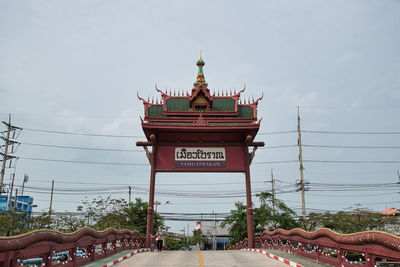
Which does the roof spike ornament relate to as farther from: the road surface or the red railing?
the road surface

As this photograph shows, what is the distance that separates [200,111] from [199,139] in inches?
79.2

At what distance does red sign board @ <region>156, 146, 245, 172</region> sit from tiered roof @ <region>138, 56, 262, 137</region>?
5.60 ft

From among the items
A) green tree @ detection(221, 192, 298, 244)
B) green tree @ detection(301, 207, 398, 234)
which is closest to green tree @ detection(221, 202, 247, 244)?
green tree @ detection(221, 192, 298, 244)

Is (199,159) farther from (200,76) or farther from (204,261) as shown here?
(204,261)

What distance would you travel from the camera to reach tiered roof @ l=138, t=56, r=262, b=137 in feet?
70.2

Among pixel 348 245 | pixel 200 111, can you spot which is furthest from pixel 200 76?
pixel 348 245

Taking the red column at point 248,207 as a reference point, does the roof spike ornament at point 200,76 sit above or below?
above

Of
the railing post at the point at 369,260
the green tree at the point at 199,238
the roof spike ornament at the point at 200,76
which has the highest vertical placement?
the roof spike ornament at the point at 200,76

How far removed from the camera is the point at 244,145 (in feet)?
71.3

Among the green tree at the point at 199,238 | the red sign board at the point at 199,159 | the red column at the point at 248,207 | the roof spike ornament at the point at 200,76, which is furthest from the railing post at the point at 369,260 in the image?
the green tree at the point at 199,238

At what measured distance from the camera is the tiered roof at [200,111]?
21391 millimetres

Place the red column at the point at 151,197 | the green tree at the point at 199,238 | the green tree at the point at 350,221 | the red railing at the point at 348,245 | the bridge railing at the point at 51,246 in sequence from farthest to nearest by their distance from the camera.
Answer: the green tree at the point at 199,238 → the green tree at the point at 350,221 → the red column at the point at 151,197 → the red railing at the point at 348,245 → the bridge railing at the point at 51,246

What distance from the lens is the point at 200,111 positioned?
73.6ft

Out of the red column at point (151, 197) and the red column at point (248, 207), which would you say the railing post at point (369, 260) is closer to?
the red column at point (248, 207)
